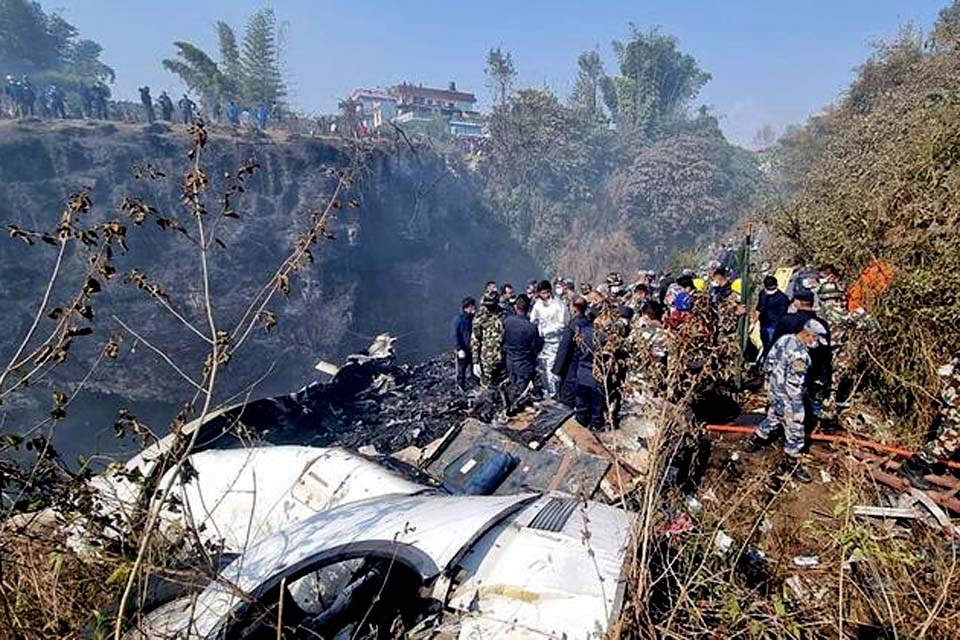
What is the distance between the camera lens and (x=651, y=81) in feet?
131

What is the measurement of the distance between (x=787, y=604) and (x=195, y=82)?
35310mm

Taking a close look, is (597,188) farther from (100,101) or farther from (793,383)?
(793,383)

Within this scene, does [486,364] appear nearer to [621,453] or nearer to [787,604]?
[621,453]

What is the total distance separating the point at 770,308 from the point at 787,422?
2.14 m

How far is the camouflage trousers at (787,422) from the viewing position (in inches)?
190

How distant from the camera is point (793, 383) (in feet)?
15.8

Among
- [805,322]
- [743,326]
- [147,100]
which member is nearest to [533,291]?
[743,326]

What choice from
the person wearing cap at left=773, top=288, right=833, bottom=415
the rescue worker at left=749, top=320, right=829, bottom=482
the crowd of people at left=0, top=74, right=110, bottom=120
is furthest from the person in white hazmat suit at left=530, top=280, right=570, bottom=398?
the crowd of people at left=0, top=74, right=110, bottom=120

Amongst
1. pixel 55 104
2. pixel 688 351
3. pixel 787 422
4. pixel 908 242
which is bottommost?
pixel 787 422

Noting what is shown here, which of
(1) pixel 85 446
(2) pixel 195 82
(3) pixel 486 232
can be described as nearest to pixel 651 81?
(3) pixel 486 232

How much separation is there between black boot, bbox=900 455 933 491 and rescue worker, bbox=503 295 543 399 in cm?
360

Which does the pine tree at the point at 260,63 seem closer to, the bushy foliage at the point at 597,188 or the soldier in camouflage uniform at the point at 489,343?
the bushy foliage at the point at 597,188

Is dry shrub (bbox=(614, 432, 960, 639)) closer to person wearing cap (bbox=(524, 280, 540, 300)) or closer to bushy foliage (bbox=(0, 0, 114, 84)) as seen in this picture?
person wearing cap (bbox=(524, 280, 540, 300))

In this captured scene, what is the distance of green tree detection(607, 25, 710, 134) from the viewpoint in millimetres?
39562
